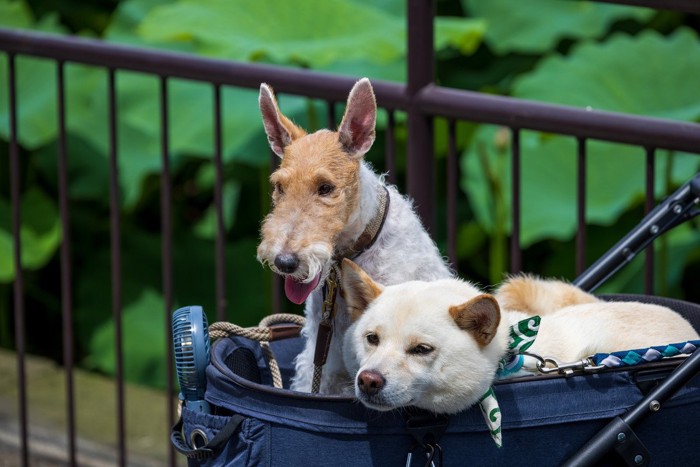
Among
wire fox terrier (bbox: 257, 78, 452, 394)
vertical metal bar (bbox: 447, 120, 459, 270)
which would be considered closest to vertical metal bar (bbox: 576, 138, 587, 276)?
vertical metal bar (bbox: 447, 120, 459, 270)

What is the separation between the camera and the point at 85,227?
20.5 ft

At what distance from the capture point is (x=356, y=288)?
91.4 inches

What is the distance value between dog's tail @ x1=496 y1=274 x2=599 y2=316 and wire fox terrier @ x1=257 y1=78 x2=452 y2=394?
0.17m

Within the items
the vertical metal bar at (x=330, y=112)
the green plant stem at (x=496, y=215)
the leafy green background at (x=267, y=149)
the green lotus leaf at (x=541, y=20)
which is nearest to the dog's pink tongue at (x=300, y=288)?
the vertical metal bar at (x=330, y=112)

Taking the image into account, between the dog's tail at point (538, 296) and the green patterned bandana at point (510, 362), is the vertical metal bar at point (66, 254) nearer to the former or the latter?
the dog's tail at point (538, 296)

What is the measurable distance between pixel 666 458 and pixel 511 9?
4.00 m

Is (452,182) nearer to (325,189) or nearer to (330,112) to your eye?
(330,112)

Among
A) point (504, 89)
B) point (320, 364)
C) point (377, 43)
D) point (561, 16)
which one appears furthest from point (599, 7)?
point (320, 364)

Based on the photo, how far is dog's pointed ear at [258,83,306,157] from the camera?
8.02 ft

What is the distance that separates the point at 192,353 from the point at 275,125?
459mm

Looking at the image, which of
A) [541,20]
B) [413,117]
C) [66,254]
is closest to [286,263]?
[413,117]

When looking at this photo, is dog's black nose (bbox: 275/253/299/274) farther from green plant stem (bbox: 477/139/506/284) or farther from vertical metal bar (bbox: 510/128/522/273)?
green plant stem (bbox: 477/139/506/284)

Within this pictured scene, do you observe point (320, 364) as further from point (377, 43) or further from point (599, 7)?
point (599, 7)

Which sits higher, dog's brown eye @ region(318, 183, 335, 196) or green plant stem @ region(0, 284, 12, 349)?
dog's brown eye @ region(318, 183, 335, 196)
